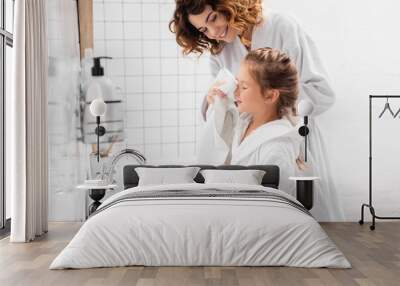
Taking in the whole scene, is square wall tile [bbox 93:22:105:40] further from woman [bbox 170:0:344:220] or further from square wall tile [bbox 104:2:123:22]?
woman [bbox 170:0:344:220]

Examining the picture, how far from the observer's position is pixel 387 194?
23.9 feet

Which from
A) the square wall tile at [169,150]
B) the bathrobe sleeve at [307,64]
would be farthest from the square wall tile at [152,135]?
the bathrobe sleeve at [307,64]

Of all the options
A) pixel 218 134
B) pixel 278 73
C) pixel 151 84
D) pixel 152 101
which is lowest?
pixel 218 134

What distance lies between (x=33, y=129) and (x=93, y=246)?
185cm

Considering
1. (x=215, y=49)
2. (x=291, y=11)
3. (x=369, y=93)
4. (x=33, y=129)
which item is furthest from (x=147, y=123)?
(x=369, y=93)

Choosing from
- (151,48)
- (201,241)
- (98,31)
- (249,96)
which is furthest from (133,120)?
(201,241)

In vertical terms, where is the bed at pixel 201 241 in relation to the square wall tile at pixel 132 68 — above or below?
below

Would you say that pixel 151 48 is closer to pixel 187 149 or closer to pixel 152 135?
pixel 152 135

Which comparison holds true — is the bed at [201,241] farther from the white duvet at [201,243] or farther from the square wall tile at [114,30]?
the square wall tile at [114,30]

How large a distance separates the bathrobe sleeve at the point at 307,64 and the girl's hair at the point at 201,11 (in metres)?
0.37

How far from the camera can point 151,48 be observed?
24.0 feet

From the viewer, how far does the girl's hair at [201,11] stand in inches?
279

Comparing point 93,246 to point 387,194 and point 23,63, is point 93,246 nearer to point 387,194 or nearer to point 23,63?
point 23,63

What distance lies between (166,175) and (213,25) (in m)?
1.84
